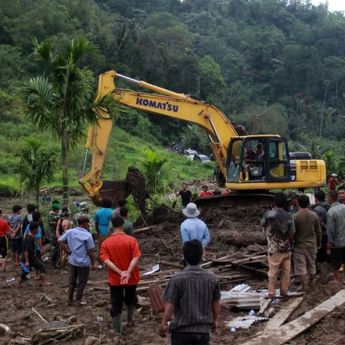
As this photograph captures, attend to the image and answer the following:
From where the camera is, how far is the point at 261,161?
17.6 metres

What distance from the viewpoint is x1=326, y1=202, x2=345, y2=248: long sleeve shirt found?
10117mm

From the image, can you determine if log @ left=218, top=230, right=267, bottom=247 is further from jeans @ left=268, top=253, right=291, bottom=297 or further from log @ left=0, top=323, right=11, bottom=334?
log @ left=0, top=323, right=11, bottom=334

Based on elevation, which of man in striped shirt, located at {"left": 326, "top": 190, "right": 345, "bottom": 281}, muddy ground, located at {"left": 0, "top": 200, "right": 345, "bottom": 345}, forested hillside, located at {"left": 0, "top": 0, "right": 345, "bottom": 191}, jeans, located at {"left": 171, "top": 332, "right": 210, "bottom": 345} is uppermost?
forested hillside, located at {"left": 0, "top": 0, "right": 345, "bottom": 191}

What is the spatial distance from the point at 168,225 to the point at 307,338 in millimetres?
9194

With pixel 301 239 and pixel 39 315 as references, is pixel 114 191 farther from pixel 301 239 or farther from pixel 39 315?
pixel 301 239

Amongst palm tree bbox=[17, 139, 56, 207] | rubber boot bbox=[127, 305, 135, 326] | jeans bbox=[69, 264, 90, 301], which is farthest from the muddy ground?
palm tree bbox=[17, 139, 56, 207]

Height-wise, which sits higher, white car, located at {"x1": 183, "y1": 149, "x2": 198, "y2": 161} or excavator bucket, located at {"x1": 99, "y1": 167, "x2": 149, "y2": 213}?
white car, located at {"x1": 183, "y1": 149, "x2": 198, "y2": 161}

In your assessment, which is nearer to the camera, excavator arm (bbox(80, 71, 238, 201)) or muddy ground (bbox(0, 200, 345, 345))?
muddy ground (bbox(0, 200, 345, 345))

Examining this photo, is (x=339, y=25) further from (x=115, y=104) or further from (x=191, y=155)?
(x=115, y=104)

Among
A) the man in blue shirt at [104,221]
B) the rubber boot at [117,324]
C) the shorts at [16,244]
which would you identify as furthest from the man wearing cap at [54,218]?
the rubber boot at [117,324]

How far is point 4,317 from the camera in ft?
31.2

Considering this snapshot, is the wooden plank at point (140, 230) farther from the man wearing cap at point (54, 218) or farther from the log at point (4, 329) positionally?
the log at point (4, 329)

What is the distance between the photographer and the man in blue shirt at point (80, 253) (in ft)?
31.8

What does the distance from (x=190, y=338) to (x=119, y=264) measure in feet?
9.09
